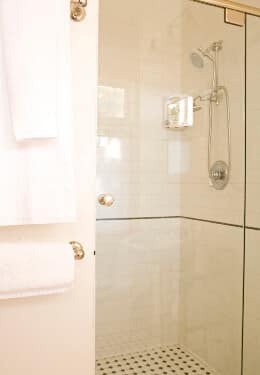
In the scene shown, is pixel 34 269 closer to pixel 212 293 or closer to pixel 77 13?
pixel 77 13

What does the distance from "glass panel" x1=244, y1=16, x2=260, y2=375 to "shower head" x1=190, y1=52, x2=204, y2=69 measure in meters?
0.30

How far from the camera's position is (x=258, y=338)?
147cm

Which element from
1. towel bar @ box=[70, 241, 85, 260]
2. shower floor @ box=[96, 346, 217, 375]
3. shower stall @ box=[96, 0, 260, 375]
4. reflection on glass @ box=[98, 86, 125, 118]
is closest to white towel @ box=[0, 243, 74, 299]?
towel bar @ box=[70, 241, 85, 260]

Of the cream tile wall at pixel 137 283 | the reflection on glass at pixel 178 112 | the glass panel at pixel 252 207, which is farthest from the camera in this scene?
the reflection on glass at pixel 178 112

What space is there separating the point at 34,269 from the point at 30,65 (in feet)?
1.77

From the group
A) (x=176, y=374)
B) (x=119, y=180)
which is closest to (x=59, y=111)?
(x=119, y=180)

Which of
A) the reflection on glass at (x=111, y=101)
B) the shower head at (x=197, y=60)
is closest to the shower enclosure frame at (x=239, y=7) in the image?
the shower head at (x=197, y=60)

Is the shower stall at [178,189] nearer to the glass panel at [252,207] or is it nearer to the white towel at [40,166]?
the glass panel at [252,207]

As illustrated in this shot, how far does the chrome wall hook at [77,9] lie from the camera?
95cm

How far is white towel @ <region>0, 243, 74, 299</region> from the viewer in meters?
0.86

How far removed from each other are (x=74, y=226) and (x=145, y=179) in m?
0.92

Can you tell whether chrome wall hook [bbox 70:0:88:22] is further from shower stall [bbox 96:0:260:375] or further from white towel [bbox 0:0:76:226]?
shower stall [bbox 96:0:260:375]

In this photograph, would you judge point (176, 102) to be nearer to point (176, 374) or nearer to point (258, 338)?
point (258, 338)

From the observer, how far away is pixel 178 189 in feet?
6.19
